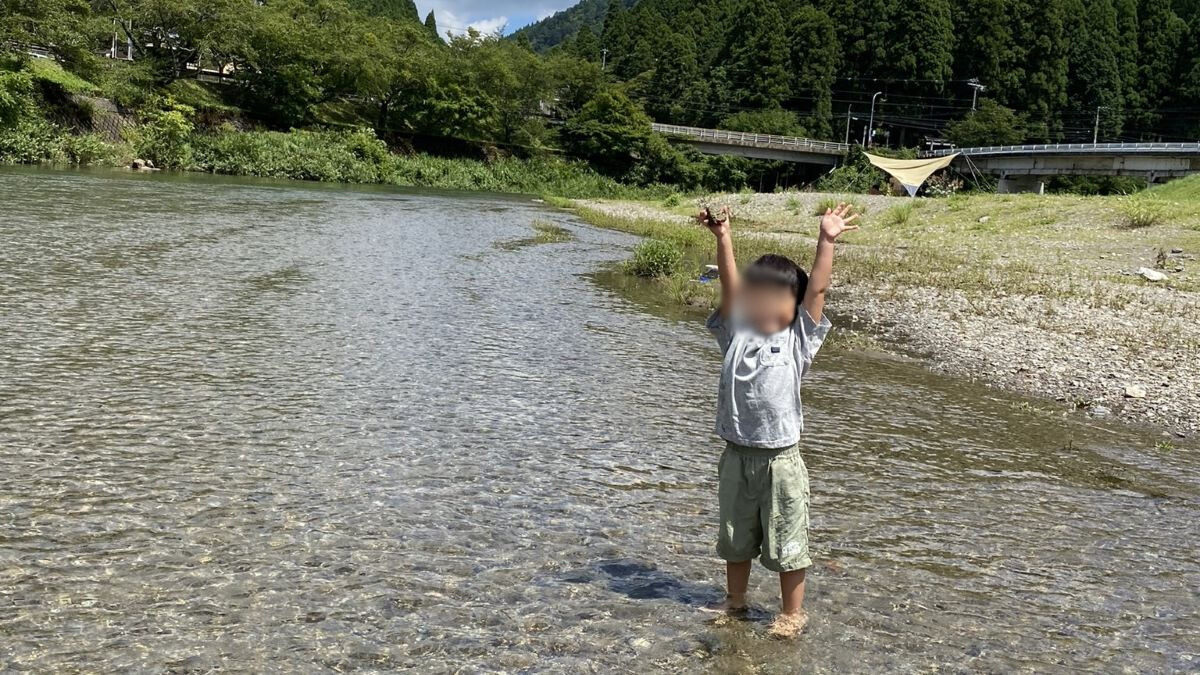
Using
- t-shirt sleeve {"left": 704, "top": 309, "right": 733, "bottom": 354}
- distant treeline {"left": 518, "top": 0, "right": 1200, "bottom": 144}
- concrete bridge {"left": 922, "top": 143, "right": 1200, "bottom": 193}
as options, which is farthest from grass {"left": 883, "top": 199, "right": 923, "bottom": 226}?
distant treeline {"left": 518, "top": 0, "right": 1200, "bottom": 144}

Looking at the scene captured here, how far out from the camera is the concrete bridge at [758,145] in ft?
304

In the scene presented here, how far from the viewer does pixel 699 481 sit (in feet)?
22.4

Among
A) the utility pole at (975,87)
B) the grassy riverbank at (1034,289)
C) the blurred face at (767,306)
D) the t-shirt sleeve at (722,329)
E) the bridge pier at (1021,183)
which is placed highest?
the utility pole at (975,87)

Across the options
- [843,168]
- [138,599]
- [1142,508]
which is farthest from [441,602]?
[843,168]

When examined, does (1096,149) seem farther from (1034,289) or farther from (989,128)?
(1034,289)

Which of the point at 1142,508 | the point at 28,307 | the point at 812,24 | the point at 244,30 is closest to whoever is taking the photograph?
the point at 1142,508

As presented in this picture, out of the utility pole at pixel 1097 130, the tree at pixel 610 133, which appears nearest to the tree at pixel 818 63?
the tree at pixel 610 133

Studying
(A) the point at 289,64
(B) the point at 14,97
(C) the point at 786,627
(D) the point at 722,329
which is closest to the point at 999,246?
(C) the point at 786,627

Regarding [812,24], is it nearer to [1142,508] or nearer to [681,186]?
[681,186]

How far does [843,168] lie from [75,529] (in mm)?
87070

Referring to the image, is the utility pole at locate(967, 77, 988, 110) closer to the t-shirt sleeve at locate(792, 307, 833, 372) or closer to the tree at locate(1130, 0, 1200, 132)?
the tree at locate(1130, 0, 1200, 132)

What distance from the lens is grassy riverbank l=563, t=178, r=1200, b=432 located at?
1047 centimetres

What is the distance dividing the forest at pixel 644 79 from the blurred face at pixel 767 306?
55379 mm

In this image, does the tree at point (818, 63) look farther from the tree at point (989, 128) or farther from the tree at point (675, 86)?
the tree at point (989, 128)
